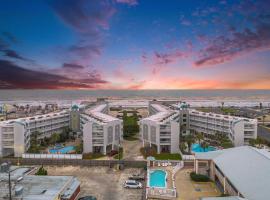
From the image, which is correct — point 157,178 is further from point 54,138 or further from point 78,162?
point 54,138

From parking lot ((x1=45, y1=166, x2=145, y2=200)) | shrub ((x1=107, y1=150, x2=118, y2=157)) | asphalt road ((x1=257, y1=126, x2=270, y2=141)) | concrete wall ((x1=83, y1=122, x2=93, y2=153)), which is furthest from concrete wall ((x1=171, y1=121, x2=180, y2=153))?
asphalt road ((x1=257, y1=126, x2=270, y2=141))

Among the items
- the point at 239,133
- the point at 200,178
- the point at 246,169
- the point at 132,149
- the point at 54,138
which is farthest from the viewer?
the point at 54,138

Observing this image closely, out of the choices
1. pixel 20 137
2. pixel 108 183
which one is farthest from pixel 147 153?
pixel 20 137

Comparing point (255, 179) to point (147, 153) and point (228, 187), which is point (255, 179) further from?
point (147, 153)

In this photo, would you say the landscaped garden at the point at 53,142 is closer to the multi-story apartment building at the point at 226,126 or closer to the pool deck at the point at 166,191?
the pool deck at the point at 166,191

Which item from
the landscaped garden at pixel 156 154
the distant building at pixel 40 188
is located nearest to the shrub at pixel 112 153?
the landscaped garden at pixel 156 154

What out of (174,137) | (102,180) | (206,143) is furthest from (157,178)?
(206,143)

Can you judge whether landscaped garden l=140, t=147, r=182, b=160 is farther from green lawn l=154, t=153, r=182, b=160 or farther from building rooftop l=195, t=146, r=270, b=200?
building rooftop l=195, t=146, r=270, b=200
